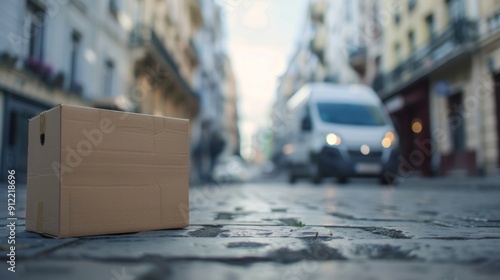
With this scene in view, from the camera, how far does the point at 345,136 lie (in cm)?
950

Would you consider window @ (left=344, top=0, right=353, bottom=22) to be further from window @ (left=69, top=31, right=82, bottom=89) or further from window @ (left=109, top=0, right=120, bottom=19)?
window @ (left=69, top=31, right=82, bottom=89)

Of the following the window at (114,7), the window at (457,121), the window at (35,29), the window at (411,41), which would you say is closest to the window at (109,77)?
the window at (114,7)

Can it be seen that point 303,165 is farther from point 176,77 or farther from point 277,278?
point 176,77

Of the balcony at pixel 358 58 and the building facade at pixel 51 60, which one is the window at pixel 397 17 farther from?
the building facade at pixel 51 60

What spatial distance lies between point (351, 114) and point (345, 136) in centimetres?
92

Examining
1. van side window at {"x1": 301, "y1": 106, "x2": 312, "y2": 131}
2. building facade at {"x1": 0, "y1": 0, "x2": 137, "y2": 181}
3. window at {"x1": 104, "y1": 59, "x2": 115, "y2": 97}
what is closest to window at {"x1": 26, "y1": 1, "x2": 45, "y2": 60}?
building facade at {"x1": 0, "y1": 0, "x2": 137, "y2": 181}

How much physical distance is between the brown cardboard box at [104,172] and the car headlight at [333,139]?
7.42 meters

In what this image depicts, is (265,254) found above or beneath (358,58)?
beneath

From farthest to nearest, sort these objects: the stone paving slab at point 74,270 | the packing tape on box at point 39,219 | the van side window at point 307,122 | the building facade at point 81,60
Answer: the van side window at point 307,122 < the building facade at point 81,60 < the packing tape on box at point 39,219 < the stone paving slab at point 74,270

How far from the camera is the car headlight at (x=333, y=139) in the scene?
31.3 feet

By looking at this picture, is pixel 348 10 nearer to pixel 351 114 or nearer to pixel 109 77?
pixel 109 77

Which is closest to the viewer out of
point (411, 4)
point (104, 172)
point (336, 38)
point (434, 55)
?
point (104, 172)

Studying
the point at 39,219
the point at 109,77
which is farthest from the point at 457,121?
the point at 39,219

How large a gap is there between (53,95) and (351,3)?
23330 mm
